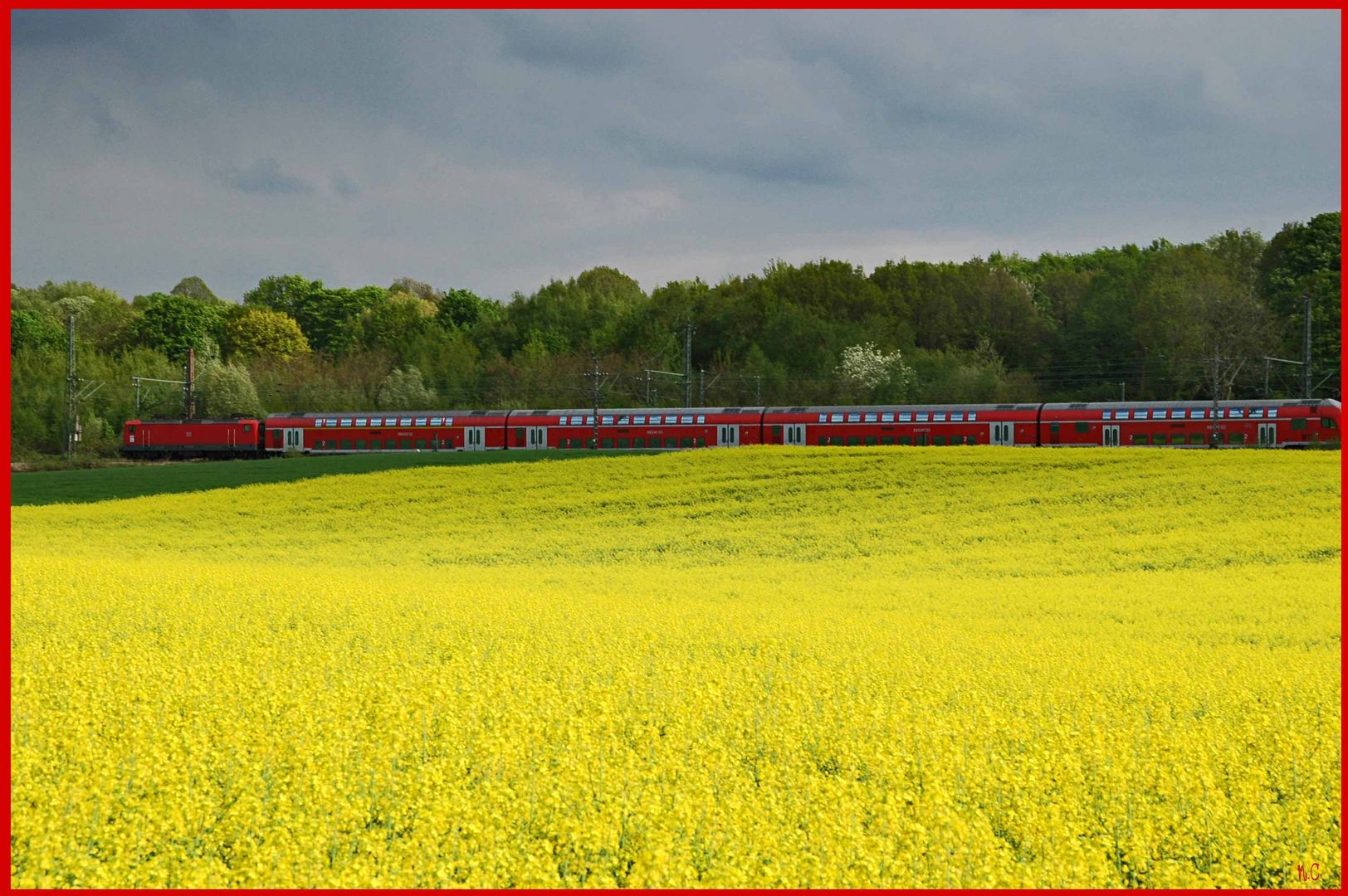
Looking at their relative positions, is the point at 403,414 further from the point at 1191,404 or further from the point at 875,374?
the point at 1191,404

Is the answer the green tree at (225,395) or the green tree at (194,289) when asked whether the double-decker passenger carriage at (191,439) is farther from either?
the green tree at (194,289)

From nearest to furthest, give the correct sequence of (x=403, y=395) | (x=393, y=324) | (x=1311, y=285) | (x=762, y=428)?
(x=762, y=428) → (x=1311, y=285) → (x=403, y=395) → (x=393, y=324)

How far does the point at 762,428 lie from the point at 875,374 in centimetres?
2746

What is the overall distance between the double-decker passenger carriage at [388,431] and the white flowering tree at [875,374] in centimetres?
2978

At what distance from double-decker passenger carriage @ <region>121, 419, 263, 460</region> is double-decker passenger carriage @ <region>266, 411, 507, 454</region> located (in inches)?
50.8

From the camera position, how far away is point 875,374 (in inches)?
3258

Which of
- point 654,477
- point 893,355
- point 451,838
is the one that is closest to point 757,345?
point 893,355

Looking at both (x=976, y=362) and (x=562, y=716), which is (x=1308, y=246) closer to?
(x=976, y=362)

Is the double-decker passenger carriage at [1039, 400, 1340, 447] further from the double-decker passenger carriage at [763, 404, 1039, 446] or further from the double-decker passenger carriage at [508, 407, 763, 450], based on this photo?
the double-decker passenger carriage at [508, 407, 763, 450]

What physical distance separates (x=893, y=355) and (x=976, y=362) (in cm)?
684

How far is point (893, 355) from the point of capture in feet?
275

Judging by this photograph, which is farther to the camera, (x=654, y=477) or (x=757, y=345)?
(x=757, y=345)

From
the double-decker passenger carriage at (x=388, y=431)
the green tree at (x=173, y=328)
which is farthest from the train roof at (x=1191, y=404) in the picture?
the green tree at (x=173, y=328)

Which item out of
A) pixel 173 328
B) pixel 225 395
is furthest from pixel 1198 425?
pixel 173 328
